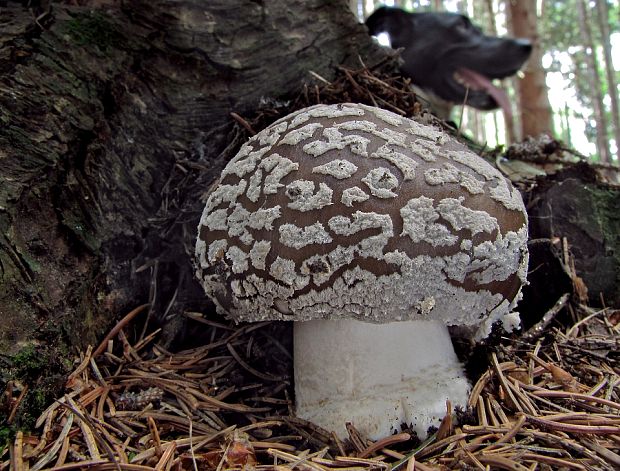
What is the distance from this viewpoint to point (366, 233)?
5.87ft

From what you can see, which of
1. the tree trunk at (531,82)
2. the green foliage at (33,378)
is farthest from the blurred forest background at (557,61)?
the green foliage at (33,378)

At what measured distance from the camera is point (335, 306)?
72.3 inches

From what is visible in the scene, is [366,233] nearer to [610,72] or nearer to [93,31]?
[93,31]

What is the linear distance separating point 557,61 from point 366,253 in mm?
25882

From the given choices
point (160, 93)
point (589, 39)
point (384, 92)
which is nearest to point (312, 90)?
point (384, 92)

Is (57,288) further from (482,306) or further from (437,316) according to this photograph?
A: (482,306)

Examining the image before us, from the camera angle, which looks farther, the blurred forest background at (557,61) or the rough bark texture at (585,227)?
the blurred forest background at (557,61)

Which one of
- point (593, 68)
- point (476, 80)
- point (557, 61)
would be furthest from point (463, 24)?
point (557, 61)

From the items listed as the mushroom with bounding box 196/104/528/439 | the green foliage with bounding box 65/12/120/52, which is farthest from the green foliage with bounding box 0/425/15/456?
the green foliage with bounding box 65/12/120/52

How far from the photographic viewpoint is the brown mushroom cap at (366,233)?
1.79m

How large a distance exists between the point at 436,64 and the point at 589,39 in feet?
45.9

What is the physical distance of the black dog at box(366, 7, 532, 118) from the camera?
224 inches

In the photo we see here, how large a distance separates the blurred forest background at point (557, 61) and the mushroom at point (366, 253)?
1023mm

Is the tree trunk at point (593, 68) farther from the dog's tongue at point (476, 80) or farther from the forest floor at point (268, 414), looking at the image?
the forest floor at point (268, 414)
